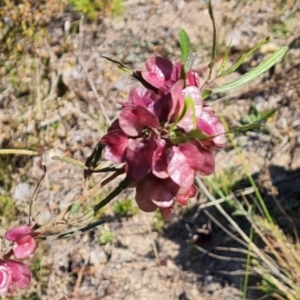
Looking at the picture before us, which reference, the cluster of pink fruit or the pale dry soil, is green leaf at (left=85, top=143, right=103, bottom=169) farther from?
the pale dry soil

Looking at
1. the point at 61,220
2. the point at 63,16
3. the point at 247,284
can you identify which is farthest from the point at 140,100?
the point at 63,16

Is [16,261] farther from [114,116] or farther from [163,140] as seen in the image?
[114,116]

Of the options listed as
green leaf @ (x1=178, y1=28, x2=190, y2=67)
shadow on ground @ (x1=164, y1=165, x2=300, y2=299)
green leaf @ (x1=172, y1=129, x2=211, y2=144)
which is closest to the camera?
green leaf @ (x1=172, y1=129, x2=211, y2=144)

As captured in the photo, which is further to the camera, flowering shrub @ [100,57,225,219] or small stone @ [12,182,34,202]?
small stone @ [12,182,34,202]

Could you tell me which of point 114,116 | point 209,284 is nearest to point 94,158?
point 209,284

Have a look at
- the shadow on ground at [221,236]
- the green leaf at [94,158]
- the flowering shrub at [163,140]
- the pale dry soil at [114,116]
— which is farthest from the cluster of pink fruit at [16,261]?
the shadow on ground at [221,236]

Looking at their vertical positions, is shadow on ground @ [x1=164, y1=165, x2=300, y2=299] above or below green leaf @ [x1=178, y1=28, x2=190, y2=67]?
below

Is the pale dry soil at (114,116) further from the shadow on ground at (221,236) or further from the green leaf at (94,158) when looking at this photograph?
the green leaf at (94,158)

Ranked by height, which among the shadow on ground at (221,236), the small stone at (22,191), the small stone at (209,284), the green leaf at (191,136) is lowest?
the small stone at (209,284)

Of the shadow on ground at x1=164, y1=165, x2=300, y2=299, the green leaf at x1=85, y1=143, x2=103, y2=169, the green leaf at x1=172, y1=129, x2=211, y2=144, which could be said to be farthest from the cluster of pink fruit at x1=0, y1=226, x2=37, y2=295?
the shadow on ground at x1=164, y1=165, x2=300, y2=299
